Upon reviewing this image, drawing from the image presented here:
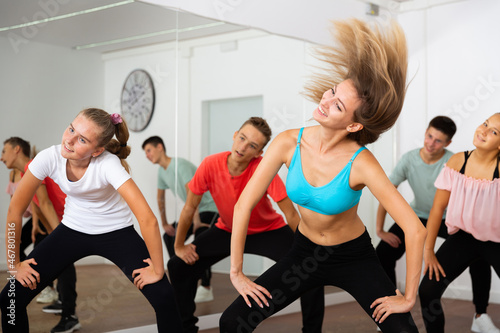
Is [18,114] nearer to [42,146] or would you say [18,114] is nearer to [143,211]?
[42,146]

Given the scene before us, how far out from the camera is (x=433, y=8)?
17.7 ft

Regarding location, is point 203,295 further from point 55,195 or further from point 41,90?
point 41,90

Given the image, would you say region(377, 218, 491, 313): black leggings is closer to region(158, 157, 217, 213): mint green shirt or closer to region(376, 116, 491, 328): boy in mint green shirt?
region(376, 116, 491, 328): boy in mint green shirt

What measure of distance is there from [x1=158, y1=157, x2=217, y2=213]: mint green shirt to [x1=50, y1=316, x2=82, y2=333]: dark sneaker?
88 centimetres

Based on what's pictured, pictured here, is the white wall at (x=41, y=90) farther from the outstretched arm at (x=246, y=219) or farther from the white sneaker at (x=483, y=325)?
the white sneaker at (x=483, y=325)

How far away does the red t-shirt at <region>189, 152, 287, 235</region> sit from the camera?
332cm

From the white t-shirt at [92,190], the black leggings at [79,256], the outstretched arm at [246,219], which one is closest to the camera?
the outstretched arm at [246,219]

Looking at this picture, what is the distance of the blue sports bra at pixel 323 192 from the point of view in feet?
7.07

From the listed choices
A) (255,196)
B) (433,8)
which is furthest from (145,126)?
(433,8)

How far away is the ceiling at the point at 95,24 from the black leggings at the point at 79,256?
1073mm

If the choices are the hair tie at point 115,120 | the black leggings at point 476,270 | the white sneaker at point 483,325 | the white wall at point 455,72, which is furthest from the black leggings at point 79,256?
the white wall at point 455,72

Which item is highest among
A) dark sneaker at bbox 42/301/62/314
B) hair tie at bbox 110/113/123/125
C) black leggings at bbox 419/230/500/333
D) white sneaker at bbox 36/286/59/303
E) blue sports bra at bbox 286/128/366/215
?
hair tie at bbox 110/113/123/125

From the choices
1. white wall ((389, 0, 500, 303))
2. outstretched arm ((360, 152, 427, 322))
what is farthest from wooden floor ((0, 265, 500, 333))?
outstretched arm ((360, 152, 427, 322))

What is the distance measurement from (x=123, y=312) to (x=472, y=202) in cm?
199
